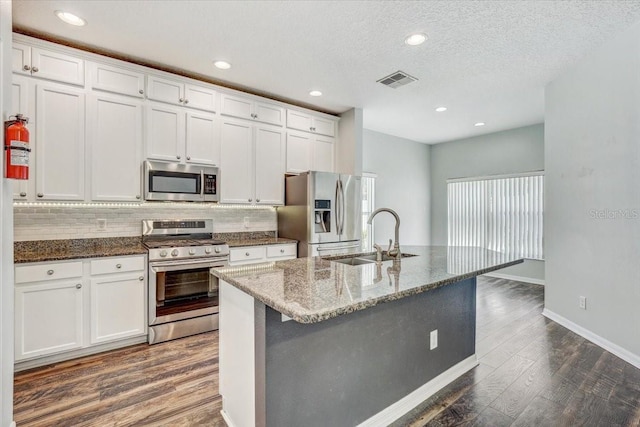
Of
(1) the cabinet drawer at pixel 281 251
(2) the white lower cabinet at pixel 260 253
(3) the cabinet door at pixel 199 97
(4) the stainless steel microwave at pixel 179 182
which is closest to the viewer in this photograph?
(4) the stainless steel microwave at pixel 179 182

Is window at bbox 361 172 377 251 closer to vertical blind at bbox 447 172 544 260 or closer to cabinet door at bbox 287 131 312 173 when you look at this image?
cabinet door at bbox 287 131 312 173

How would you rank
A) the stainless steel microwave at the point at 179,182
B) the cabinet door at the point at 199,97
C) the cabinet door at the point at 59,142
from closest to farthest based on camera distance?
the cabinet door at the point at 59,142 → the stainless steel microwave at the point at 179,182 → the cabinet door at the point at 199,97

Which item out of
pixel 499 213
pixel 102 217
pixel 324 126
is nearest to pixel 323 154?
pixel 324 126

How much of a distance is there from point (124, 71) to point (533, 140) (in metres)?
6.06

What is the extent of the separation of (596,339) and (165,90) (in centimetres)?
489

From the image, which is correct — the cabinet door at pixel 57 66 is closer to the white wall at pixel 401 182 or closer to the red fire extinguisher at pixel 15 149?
the red fire extinguisher at pixel 15 149

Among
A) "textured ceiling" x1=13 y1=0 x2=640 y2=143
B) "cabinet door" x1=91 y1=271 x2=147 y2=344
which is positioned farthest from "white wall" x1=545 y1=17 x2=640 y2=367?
"cabinet door" x1=91 y1=271 x2=147 y2=344

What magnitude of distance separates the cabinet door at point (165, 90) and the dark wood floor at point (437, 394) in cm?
243

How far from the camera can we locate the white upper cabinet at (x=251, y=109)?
3631mm

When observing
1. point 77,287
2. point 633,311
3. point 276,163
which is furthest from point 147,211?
point 633,311

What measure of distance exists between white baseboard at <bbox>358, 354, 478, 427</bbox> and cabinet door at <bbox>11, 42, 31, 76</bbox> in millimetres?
3629

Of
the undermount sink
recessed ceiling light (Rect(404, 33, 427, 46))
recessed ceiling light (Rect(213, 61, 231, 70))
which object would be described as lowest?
the undermount sink

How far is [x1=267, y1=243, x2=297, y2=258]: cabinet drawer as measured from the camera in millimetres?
3742

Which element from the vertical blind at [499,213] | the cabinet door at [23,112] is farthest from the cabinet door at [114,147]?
the vertical blind at [499,213]
